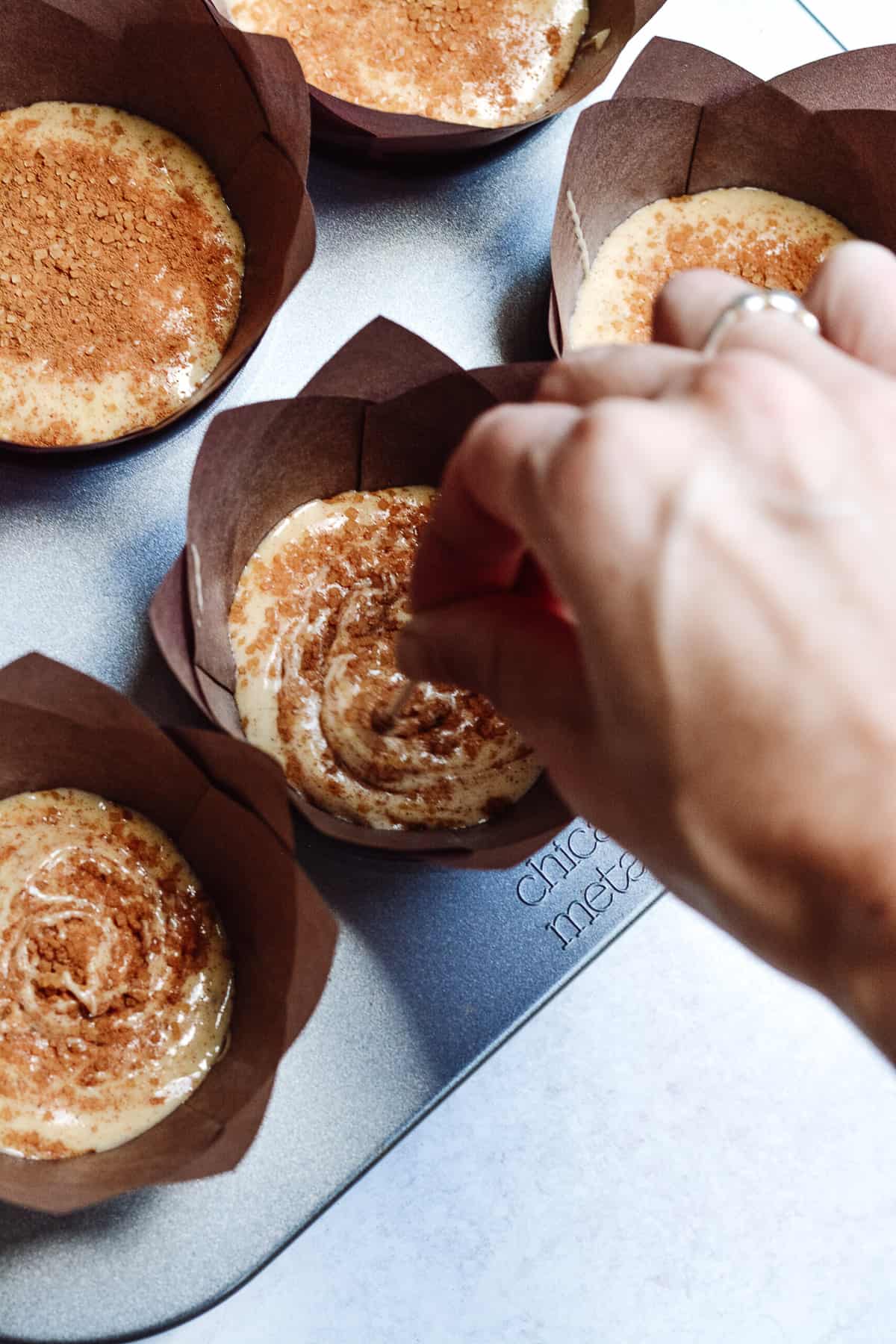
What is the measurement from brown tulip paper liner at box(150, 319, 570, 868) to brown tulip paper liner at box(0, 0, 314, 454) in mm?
90

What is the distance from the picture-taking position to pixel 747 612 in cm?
62

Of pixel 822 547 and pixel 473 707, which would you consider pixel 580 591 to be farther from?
pixel 473 707

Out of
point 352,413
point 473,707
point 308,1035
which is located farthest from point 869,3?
point 308,1035

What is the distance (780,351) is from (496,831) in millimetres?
542

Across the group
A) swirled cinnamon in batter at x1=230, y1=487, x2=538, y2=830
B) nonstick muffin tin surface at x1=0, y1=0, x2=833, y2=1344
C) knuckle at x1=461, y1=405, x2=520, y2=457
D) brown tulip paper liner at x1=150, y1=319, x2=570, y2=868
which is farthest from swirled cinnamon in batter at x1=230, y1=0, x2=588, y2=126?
knuckle at x1=461, y1=405, x2=520, y2=457

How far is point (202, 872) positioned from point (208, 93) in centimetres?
79

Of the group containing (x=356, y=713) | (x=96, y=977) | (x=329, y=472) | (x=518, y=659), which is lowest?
(x=96, y=977)

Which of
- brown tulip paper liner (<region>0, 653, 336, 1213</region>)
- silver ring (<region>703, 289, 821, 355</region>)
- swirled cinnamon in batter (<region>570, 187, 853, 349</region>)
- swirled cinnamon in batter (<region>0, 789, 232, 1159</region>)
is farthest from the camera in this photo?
swirled cinnamon in batter (<region>570, 187, 853, 349</region>)

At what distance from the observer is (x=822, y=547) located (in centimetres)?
63

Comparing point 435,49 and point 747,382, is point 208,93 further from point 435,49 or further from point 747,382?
point 747,382

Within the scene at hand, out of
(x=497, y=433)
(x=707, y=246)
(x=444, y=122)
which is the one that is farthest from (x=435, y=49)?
(x=497, y=433)

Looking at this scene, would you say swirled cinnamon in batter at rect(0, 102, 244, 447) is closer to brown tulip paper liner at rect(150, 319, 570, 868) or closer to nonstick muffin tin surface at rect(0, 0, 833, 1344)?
nonstick muffin tin surface at rect(0, 0, 833, 1344)

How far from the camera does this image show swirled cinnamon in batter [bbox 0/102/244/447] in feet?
4.10

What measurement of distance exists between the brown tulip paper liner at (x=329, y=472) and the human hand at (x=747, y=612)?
1.20ft
